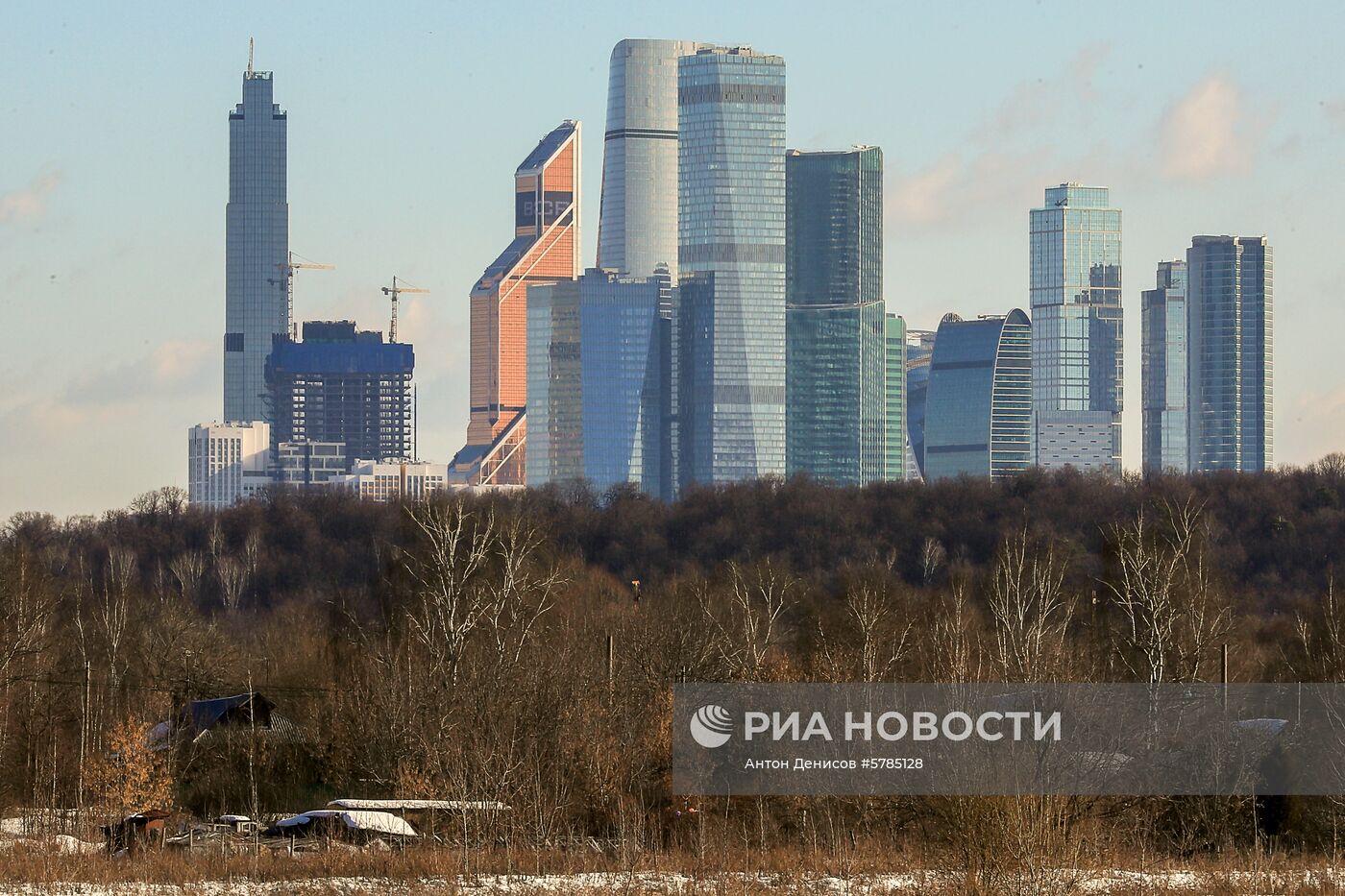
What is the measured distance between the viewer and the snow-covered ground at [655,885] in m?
25.7

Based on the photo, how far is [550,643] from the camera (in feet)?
168

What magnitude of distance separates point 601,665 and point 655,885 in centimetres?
2057

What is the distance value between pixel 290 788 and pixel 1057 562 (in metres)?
35.8

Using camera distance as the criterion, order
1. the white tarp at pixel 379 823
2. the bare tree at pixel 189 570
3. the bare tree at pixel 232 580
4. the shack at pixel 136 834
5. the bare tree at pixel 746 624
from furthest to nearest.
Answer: the bare tree at pixel 189 570, the bare tree at pixel 232 580, the bare tree at pixel 746 624, the white tarp at pixel 379 823, the shack at pixel 136 834

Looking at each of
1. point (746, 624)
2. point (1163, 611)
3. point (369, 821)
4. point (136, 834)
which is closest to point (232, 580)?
point (746, 624)

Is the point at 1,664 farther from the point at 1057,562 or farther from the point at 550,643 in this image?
the point at 1057,562

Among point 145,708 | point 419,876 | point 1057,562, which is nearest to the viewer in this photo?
point 419,876

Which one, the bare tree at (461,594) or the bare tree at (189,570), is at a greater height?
the bare tree at (461,594)

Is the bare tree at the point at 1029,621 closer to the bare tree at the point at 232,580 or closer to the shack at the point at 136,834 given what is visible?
the shack at the point at 136,834

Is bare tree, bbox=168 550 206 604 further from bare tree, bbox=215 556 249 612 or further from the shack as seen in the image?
the shack

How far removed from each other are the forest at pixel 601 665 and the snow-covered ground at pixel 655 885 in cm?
89

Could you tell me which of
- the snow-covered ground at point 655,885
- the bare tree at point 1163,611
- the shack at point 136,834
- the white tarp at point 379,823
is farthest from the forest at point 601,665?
the shack at point 136,834

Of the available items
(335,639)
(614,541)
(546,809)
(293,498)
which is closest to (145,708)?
(335,639)

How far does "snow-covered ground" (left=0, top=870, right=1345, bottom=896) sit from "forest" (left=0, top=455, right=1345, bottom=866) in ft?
2.91
